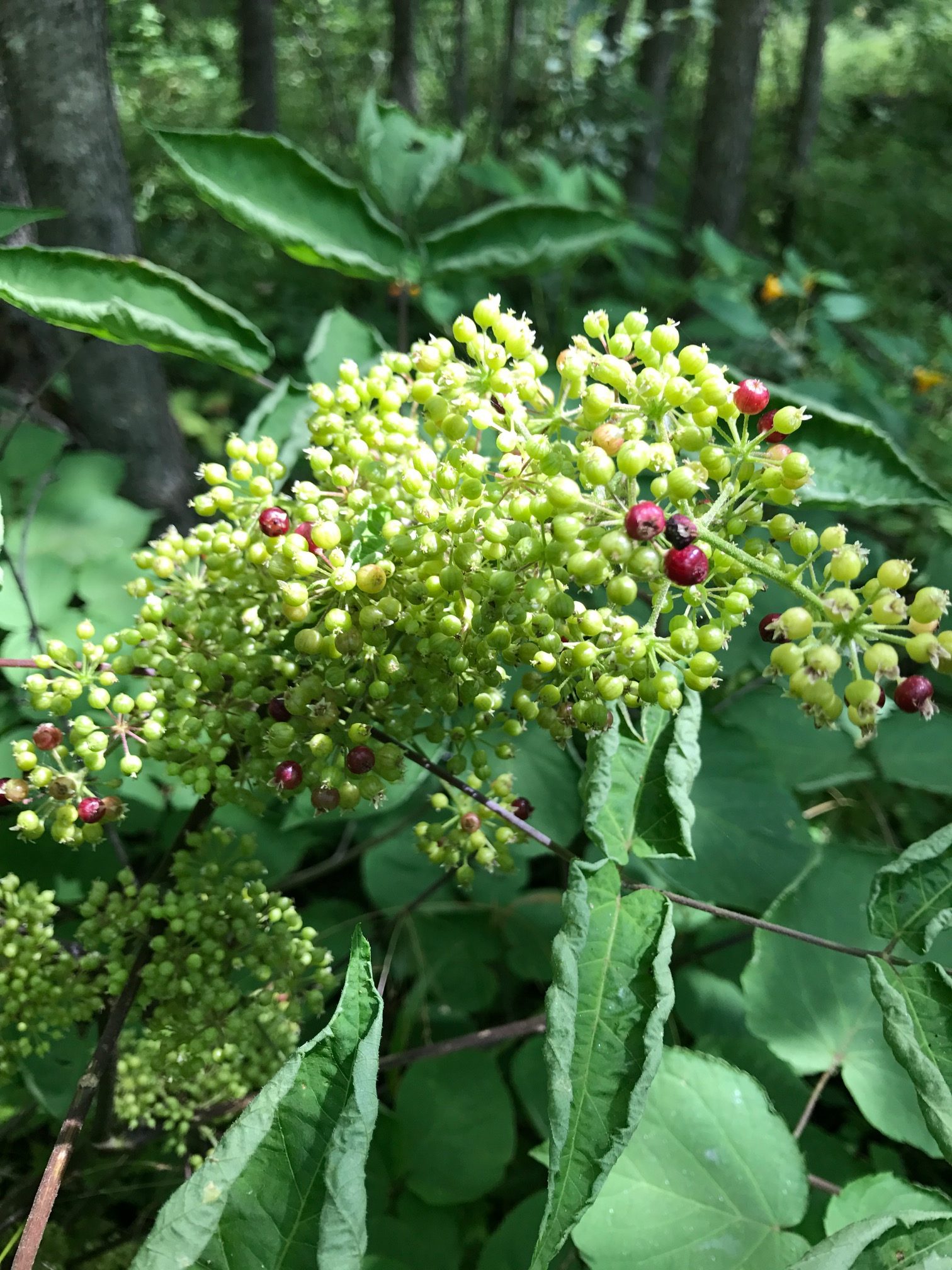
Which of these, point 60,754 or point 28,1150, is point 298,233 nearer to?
point 60,754

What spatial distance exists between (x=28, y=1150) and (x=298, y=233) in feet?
8.38

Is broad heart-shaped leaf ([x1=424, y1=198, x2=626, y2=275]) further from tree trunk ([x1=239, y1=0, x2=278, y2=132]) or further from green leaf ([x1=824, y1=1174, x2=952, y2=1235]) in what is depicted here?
tree trunk ([x1=239, y1=0, x2=278, y2=132])

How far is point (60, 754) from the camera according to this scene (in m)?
1.41

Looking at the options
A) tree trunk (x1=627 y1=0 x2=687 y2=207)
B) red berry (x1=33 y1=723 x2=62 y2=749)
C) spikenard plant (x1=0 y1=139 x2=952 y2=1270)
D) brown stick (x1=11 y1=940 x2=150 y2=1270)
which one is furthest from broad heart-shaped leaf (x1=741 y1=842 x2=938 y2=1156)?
tree trunk (x1=627 y1=0 x2=687 y2=207)

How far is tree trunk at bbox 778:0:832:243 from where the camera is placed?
9.91m

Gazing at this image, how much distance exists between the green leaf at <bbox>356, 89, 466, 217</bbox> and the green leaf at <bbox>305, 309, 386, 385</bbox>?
489mm

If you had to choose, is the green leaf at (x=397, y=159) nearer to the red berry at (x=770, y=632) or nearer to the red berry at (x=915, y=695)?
the red berry at (x=770, y=632)

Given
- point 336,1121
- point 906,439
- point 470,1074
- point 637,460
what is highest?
point 637,460

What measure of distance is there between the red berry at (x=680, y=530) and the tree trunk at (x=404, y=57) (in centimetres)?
749

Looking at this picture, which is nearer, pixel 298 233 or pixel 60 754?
pixel 60 754

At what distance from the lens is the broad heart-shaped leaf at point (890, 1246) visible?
3.88 feet

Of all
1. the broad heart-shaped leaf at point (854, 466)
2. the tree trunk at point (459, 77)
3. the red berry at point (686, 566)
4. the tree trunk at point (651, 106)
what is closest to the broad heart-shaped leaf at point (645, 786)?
the red berry at point (686, 566)

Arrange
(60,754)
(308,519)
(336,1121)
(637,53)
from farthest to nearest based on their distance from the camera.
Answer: (637,53) → (60,754) → (308,519) → (336,1121)

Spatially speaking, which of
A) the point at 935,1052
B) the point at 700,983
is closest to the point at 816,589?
the point at 935,1052
